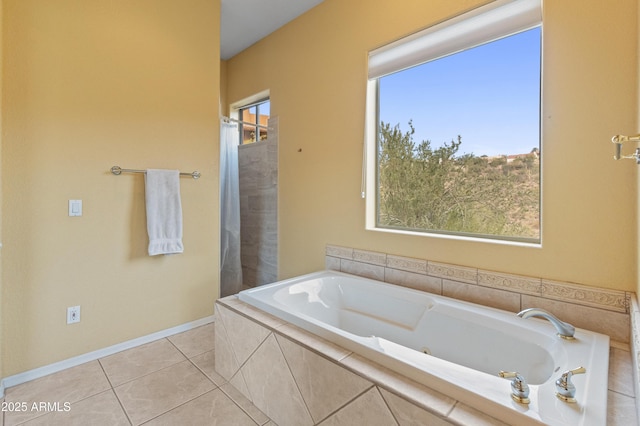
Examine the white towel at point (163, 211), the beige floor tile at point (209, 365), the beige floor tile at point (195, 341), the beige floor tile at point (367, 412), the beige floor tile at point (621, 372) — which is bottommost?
the beige floor tile at point (209, 365)

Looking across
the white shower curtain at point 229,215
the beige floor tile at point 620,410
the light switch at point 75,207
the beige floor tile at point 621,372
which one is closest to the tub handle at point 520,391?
the beige floor tile at point 620,410

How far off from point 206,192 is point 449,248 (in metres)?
2.08

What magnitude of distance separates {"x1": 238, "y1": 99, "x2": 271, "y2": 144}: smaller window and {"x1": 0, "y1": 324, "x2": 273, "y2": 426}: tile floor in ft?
7.76

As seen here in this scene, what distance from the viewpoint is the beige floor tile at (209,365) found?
1886mm

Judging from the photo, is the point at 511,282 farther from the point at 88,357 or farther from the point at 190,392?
the point at 88,357

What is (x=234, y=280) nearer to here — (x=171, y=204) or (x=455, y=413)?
(x=171, y=204)

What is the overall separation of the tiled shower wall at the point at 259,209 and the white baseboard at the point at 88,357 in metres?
0.85

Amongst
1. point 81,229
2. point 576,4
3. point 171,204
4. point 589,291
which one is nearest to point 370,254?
point 589,291

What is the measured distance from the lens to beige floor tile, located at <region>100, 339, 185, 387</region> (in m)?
1.93

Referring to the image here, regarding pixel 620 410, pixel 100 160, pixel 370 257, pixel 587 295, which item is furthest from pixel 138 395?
pixel 587 295

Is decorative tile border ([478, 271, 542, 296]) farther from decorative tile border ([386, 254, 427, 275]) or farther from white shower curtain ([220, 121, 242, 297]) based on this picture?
white shower curtain ([220, 121, 242, 297])

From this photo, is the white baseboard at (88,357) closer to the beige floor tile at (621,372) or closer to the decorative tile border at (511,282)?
the decorative tile border at (511,282)

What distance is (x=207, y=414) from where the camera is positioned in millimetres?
1585

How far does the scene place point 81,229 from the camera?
2.06 m
